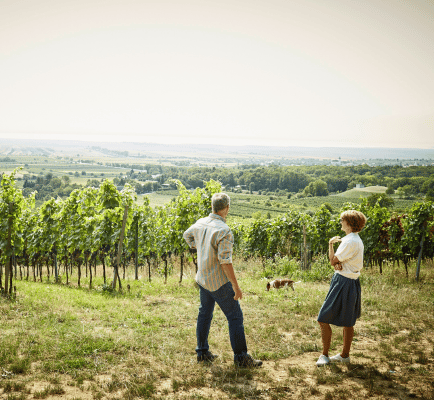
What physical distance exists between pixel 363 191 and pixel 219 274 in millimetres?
62461

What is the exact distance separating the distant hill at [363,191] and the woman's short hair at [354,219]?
183 feet

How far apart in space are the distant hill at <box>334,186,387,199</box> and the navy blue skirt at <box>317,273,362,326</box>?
2201 inches

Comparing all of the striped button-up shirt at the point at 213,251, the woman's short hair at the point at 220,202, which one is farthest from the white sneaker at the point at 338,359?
the woman's short hair at the point at 220,202

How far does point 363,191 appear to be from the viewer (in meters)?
59.7

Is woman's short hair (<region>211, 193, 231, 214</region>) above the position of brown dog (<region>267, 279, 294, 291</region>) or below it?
above

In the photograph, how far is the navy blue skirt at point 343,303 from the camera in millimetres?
3412

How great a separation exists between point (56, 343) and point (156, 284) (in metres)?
3.71

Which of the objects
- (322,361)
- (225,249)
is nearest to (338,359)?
(322,361)

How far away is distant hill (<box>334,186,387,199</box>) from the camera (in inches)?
2179

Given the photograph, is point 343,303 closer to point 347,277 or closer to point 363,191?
point 347,277

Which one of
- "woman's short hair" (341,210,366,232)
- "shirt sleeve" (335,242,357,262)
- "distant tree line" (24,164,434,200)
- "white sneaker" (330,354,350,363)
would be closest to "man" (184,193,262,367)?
"white sneaker" (330,354,350,363)

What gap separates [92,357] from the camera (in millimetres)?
3615

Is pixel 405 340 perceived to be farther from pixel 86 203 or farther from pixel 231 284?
pixel 86 203

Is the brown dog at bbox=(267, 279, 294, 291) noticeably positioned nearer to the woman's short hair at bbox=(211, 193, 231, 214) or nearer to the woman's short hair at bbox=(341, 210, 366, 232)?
the woman's short hair at bbox=(341, 210, 366, 232)
